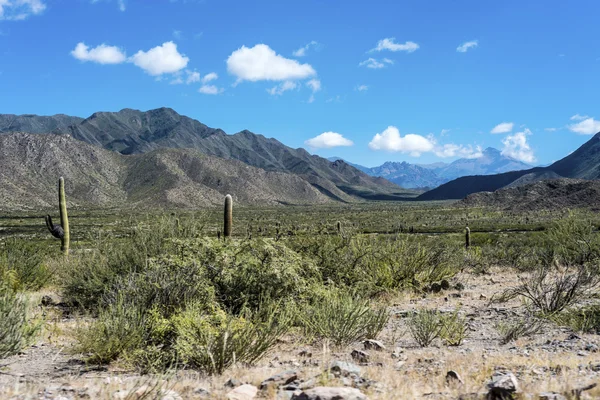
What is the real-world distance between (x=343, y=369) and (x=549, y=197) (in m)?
114

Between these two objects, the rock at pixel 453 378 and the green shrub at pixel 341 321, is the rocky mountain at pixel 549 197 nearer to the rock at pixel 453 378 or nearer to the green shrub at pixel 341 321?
the green shrub at pixel 341 321

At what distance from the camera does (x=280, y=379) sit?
5070 millimetres

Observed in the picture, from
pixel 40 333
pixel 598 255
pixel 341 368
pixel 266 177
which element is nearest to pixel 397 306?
pixel 341 368

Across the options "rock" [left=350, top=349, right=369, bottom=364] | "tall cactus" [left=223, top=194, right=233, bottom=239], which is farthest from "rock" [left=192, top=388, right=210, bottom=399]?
"tall cactus" [left=223, top=194, right=233, bottom=239]

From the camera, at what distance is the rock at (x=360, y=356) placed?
6.20m

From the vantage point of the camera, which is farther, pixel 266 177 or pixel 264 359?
pixel 266 177

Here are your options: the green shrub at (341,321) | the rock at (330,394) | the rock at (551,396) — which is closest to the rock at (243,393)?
the rock at (330,394)

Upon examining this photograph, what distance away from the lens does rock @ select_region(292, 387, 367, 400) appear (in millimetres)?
4242

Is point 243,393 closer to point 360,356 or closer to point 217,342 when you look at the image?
point 217,342

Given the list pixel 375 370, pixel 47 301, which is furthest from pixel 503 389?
pixel 47 301

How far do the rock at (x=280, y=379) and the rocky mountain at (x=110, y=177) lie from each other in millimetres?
112235

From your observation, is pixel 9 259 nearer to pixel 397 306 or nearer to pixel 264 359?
pixel 264 359

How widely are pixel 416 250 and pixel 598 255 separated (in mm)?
6700

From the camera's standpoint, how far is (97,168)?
138 meters
